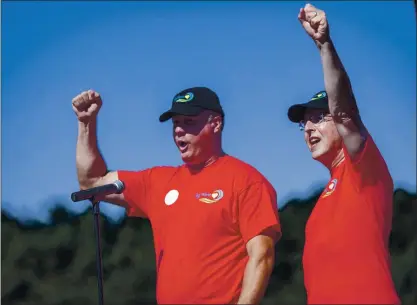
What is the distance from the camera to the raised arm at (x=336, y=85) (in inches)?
152

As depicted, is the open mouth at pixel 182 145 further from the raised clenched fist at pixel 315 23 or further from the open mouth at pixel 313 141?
the raised clenched fist at pixel 315 23

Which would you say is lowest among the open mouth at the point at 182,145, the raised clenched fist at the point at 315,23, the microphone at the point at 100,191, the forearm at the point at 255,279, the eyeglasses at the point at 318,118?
the forearm at the point at 255,279

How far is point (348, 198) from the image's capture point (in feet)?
13.2

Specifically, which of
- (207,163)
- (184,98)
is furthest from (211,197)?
(184,98)

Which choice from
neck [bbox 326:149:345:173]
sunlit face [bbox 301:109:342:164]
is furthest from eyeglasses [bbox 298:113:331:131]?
neck [bbox 326:149:345:173]

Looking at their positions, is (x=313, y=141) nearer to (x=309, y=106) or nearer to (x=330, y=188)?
(x=309, y=106)

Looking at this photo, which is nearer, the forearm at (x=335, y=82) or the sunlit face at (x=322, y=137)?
the forearm at (x=335, y=82)

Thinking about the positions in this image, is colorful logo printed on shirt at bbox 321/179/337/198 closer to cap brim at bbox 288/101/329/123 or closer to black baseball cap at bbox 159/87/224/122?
cap brim at bbox 288/101/329/123

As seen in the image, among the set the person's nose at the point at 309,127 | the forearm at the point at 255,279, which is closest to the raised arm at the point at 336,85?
the person's nose at the point at 309,127

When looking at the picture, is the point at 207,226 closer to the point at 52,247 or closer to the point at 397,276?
the point at 397,276

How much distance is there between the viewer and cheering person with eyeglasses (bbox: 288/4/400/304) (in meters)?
3.87

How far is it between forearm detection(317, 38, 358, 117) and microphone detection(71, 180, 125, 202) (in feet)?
4.44

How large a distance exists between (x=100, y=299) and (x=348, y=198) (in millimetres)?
1447

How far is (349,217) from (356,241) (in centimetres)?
13
